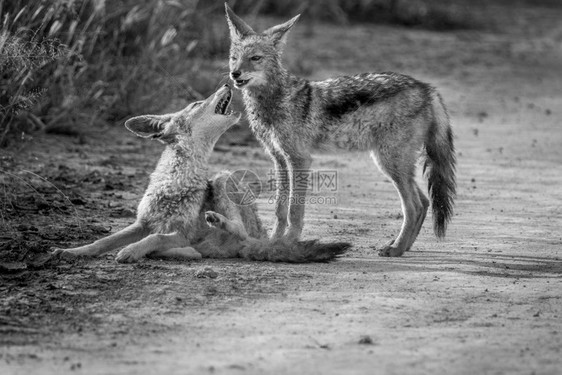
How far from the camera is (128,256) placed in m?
6.46

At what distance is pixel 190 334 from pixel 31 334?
0.76m

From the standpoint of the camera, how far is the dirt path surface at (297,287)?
486 cm

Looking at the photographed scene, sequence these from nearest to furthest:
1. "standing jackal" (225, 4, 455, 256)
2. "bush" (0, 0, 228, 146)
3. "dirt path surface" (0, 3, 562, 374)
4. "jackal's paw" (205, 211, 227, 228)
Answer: "dirt path surface" (0, 3, 562, 374) < "jackal's paw" (205, 211, 227, 228) < "standing jackal" (225, 4, 455, 256) < "bush" (0, 0, 228, 146)

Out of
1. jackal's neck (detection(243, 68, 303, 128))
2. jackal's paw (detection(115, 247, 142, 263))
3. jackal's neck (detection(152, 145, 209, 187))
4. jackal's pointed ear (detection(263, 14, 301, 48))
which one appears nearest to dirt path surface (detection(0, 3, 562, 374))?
jackal's paw (detection(115, 247, 142, 263))

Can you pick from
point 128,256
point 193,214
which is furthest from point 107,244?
point 193,214

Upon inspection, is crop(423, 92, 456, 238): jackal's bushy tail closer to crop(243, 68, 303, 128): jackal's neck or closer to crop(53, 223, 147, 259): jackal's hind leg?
crop(243, 68, 303, 128): jackal's neck

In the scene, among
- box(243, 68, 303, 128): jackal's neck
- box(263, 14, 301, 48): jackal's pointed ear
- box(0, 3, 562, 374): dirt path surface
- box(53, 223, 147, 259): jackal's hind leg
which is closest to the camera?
box(0, 3, 562, 374): dirt path surface

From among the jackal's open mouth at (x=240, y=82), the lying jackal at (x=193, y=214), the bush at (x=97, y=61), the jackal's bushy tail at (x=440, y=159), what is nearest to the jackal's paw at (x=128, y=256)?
the lying jackal at (x=193, y=214)

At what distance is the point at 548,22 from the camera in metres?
21.7

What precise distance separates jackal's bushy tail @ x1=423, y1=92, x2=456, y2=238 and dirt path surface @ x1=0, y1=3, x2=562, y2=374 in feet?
1.13

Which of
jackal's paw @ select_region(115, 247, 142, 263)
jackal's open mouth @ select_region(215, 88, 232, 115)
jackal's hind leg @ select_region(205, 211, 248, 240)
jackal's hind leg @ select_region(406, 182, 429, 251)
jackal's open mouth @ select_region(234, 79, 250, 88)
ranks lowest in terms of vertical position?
jackal's paw @ select_region(115, 247, 142, 263)

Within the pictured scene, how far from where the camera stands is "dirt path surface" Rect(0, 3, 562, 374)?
4.86 meters

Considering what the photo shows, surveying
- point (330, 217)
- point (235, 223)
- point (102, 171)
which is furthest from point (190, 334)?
point (102, 171)

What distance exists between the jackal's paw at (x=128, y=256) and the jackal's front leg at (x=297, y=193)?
1.09 metres
